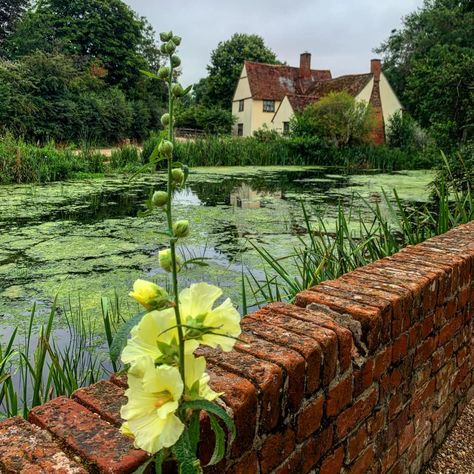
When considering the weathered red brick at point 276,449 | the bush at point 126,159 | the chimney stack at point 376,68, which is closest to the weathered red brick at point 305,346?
the weathered red brick at point 276,449

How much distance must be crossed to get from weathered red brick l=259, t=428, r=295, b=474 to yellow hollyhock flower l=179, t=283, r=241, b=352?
0.42 meters

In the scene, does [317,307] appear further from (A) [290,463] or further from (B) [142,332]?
(B) [142,332]

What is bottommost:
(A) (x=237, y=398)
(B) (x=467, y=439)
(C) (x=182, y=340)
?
(B) (x=467, y=439)

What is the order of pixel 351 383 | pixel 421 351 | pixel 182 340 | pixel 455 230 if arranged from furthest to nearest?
pixel 455 230, pixel 421 351, pixel 351 383, pixel 182 340

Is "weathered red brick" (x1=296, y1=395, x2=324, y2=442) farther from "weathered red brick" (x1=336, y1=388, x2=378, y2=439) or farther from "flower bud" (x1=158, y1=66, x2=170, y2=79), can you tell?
"flower bud" (x1=158, y1=66, x2=170, y2=79)

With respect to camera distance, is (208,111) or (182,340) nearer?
(182,340)

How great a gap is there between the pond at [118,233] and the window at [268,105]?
22.5 meters

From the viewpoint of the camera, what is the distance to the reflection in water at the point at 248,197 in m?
8.44

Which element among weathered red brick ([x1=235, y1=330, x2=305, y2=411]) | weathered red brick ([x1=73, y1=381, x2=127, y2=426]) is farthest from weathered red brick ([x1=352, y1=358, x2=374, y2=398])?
weathered red brick ([x1=73, y1=381, x2=127, y2=426])

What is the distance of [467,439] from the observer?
1.99 meters

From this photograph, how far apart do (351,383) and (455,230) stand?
1622 mm

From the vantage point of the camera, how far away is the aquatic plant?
647mm

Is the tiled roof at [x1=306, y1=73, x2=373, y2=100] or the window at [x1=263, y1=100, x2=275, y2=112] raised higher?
the tiled roof at [x1=306, y1=73, x2=373, y2=100]

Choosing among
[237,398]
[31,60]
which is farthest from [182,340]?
[31,60]
